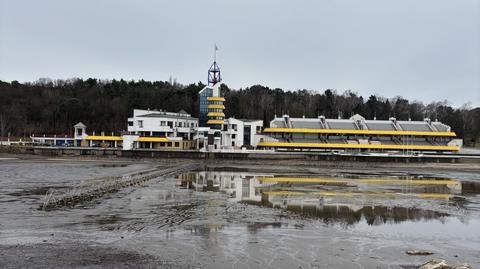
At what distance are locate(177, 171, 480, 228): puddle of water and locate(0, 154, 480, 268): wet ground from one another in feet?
0.25

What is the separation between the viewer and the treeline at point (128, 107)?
121562 millimetres

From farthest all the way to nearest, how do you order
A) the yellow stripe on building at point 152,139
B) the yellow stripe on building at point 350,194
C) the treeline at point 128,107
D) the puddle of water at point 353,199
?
the treeline at point 128,107, the yellow stripe on building at point 152,139, the yellow stripe on building at point 350,194, the puddle of water at point 353,199

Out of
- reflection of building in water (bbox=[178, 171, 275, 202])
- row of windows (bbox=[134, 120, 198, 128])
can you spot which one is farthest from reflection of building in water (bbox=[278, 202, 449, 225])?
row of windows (bbox=[134, 120, 198, 128])

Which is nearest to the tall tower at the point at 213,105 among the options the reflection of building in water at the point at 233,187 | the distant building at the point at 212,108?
the distant building at the point at 212,108

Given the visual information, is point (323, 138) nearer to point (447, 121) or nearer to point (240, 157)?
point (240, 157)

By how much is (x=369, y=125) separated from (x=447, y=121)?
43712 mm

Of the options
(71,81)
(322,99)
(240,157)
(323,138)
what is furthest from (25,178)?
(71,81)

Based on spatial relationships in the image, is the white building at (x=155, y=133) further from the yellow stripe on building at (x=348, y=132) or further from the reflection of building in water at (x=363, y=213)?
the reflection of building in water at (x=363, y=213)

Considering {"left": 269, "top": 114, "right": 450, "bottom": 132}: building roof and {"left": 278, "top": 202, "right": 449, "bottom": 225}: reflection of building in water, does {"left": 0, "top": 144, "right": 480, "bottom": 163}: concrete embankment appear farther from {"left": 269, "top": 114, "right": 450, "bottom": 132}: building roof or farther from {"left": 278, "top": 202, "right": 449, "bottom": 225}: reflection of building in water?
{"left": 278, "top": 202, "right": 449, "bottom": 225}: reflection of building in water

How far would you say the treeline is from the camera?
122 metres

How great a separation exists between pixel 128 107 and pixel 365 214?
111m

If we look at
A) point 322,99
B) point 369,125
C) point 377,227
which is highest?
point 322,99

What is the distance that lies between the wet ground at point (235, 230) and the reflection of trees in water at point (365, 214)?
57 mm

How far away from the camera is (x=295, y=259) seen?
14414mm
